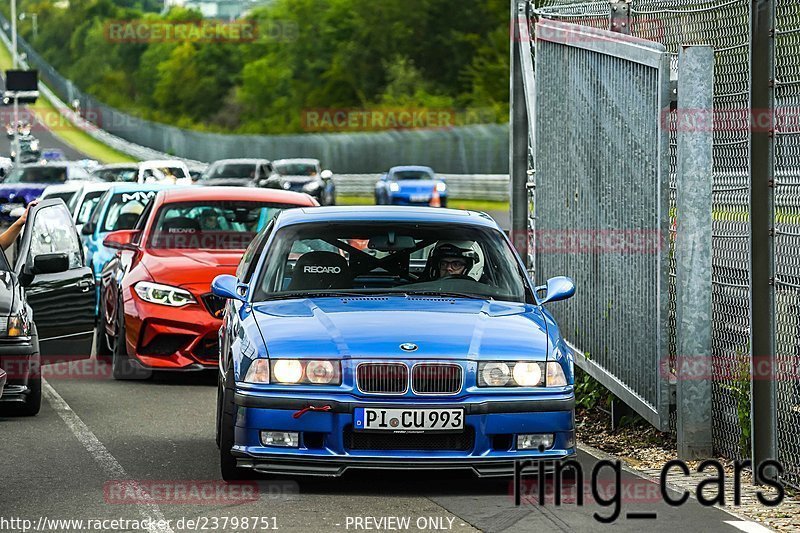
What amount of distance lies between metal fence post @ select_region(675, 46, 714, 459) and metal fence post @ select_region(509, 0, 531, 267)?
5918 mm

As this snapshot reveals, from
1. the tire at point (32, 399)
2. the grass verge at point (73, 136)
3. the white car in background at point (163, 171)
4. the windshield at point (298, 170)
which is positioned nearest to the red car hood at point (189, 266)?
the tire at point (32, 399)

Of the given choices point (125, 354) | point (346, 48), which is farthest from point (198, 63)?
point (125, 354)

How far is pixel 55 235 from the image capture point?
44.5ft

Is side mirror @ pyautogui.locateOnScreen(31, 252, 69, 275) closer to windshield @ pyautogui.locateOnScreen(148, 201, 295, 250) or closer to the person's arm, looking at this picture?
the person's arm

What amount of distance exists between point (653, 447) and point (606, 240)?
176 centimetres

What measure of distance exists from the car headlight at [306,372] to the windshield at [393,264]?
3.68 ft

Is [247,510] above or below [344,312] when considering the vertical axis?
below

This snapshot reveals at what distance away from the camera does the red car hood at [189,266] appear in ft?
44.0

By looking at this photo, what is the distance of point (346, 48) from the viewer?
12194cm

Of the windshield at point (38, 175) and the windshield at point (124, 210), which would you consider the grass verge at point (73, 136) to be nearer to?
the windshield at point (38, 175)

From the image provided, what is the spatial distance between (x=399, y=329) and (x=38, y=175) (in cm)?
3912

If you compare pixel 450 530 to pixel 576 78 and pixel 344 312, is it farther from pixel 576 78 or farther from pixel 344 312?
pixel 576 78

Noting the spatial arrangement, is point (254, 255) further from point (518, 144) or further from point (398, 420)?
point (518, 144)

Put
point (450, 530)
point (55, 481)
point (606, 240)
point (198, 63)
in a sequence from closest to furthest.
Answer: point (450, 530) → point (55, 481) → point (606, 240) → point (198, 63)
